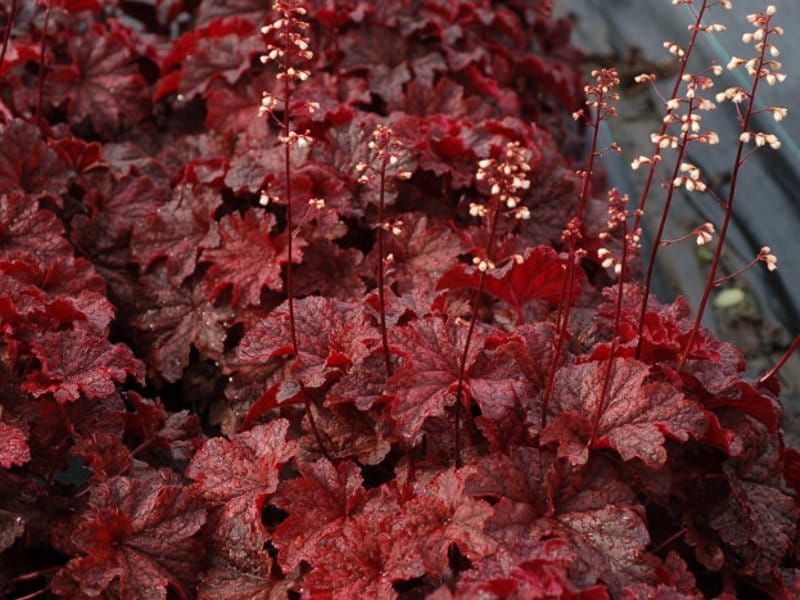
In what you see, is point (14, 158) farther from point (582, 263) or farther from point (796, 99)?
point (796, 99)

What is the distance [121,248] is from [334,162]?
0.69m

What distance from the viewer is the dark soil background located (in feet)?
10.8

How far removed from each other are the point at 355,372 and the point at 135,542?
59cm

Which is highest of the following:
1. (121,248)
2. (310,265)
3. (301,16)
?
(301,16)

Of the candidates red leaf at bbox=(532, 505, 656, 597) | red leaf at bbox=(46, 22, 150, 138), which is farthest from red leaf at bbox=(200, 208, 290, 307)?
red leaf at bbox=(532, 505, 656, 597)

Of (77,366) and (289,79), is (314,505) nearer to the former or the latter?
(77,366)

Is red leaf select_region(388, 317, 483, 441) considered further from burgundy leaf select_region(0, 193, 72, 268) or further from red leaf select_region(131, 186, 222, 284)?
burgundy leaf select_region(0, 193, 72, 268)

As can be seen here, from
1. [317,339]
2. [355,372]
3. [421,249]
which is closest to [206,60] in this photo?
[421,249]

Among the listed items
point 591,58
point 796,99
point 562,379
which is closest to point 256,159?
point 562,379

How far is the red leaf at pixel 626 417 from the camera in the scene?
1.89 meters

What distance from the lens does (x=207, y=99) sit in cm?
332

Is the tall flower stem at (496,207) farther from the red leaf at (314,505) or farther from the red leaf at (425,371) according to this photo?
the red leaf at (314,505)

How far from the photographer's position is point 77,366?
7.18 feet

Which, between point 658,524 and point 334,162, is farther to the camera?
point 334,162
